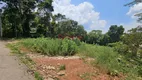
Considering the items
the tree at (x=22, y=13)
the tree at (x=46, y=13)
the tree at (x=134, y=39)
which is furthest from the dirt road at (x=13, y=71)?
the tree at (x=46, y=13)

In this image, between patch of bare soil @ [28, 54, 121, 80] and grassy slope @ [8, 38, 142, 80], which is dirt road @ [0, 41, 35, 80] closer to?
patch of bare soil @ [28, 54, 121, 80]

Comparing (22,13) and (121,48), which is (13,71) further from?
(22,13)

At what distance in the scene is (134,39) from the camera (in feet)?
25.6

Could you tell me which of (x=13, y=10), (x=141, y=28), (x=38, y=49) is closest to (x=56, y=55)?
(x=38, y=49)

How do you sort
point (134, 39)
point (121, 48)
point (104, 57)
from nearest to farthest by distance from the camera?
point (104, 57) → point (134, 39) → point (121, 48)

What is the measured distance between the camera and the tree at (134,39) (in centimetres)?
748

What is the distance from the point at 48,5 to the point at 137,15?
56.9 feet

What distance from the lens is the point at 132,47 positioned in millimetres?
8484

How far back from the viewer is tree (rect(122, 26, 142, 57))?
748cm

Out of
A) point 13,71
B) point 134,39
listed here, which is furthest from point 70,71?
point 134,39

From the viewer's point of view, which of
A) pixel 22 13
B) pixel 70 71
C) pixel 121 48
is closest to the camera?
pixel 70 71

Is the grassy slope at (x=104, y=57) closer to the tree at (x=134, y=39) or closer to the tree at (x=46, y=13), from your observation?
the tree at (x=134, y=39)

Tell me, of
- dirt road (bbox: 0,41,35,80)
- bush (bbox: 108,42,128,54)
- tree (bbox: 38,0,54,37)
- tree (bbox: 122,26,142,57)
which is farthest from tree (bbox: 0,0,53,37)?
dirt road (bbox: 0,41,35,80)

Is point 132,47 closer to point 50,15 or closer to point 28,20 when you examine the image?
point 28,20
